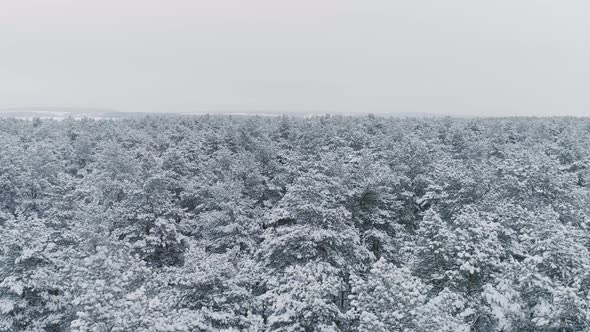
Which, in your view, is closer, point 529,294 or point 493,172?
point 529,294

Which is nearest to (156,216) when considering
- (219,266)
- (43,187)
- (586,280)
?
(219,266)

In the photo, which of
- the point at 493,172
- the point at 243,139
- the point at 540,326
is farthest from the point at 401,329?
the point at 243,139

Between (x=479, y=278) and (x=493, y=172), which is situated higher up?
(x=493, y=172)

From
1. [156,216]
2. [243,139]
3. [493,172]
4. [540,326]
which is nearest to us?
[540,326]

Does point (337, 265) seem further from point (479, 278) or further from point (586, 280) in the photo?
point (586, 280)

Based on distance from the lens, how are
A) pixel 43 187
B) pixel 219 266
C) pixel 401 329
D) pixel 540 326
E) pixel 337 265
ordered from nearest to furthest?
pixel 401 329 → pixel 540 326 → pixel 219 266 → pixel 337 265 → pixel 43 187

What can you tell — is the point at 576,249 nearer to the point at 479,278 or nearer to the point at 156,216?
the point at 479,278
